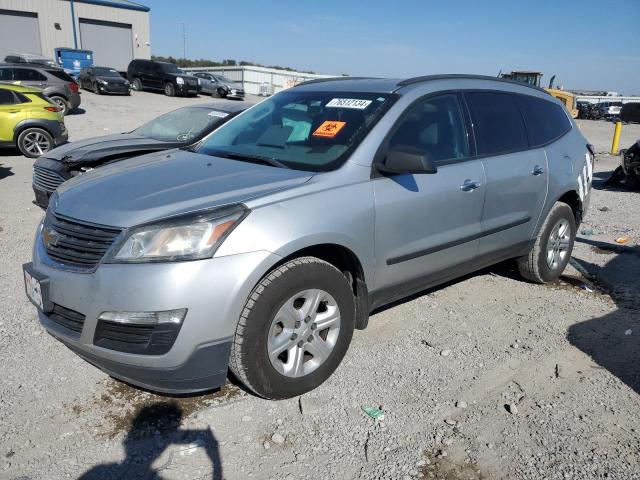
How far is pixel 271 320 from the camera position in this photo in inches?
110

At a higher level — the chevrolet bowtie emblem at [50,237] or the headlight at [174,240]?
the headlight at [174,240]

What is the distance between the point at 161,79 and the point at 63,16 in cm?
1257

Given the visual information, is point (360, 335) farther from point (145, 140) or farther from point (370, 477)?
point (145, 140)

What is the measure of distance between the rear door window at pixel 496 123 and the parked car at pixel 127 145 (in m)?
3.28

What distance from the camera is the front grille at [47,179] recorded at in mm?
6391

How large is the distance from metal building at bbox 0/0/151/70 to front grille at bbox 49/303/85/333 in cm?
3779

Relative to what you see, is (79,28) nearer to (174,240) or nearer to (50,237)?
(50,237)

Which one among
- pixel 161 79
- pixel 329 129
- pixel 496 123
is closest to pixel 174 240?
pixel 329 129

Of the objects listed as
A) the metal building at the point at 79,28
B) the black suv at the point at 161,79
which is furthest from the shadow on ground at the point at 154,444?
the metal building at the point at 79,28

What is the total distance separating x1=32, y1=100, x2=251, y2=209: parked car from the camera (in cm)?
646

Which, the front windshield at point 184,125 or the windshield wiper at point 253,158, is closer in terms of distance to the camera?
the windshield wiper at point 253,158

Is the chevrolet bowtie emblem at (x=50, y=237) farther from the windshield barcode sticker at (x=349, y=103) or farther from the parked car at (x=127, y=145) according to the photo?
the parked car at (x=127, y=145)

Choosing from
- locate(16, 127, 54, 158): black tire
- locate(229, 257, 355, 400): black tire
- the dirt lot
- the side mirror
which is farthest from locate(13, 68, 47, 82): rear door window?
locate(229, 257, 355, 400): black tire

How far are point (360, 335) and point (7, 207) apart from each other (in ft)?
19.2
